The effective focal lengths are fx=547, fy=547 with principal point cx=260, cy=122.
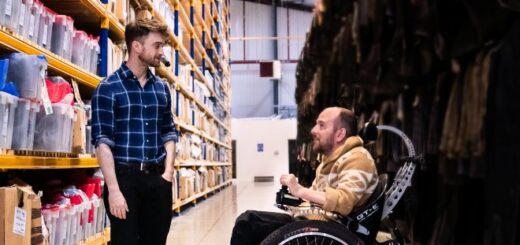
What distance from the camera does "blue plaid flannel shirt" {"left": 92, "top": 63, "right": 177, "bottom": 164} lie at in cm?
224

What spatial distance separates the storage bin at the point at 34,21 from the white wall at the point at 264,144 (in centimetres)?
1618

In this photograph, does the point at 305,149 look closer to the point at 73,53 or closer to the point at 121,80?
the point at 73,53

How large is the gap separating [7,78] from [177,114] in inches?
158

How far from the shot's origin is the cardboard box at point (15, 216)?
7.26ft

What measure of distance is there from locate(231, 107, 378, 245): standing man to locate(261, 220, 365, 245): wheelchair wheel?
153mm

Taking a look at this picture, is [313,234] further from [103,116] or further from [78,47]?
[78,47]

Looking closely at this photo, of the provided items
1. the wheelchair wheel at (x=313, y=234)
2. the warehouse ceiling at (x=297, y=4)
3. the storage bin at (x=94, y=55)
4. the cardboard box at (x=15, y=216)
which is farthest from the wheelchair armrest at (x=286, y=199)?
the warehouse ceiling at (x=297, y=4)

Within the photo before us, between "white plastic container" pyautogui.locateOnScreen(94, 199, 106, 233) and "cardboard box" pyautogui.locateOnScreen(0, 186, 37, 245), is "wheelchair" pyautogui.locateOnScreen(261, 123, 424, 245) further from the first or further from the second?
"white plastic container" pyautogui.locateOnScreen(94, 199, 106, 233)

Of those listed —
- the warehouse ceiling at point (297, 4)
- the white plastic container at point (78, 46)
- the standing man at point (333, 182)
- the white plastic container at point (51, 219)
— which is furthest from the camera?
the warehouse ceiling at point (297, 4)

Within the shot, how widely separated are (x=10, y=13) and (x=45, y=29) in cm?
49

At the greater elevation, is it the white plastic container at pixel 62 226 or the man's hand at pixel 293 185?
the man's hand at pixel 293 185

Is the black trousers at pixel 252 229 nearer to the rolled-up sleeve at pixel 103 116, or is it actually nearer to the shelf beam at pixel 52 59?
the rolled-up sleeve at pixel 103 116

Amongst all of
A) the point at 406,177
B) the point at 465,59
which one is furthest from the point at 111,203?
the point at 465,59

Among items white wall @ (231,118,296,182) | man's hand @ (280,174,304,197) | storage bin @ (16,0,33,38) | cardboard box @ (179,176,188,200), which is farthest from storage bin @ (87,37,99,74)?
white wall @ (231,118,296,182)
